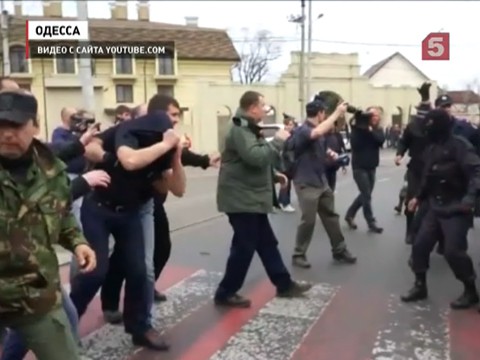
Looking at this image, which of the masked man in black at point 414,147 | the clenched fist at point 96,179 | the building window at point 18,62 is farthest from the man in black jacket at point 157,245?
the building window at point 18,62

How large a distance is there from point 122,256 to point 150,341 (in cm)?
63

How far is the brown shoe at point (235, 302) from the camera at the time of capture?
5.65 metres

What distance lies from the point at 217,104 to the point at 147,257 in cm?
3485

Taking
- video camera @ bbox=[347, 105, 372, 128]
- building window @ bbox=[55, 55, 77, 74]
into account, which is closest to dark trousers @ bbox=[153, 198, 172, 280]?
video camera @ bbox=[347, 105, 372, 128]

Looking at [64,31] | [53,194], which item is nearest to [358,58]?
[64,31]

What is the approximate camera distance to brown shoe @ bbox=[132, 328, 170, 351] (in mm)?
4617

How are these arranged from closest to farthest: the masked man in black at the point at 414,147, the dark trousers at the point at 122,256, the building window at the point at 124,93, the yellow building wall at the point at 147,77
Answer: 1. the dark trousers at the point at 122,256
2. the masked man in black at the point at 414,147
3. the yellow building wall at the point at 147,77
4. the building window at the point at 124,93

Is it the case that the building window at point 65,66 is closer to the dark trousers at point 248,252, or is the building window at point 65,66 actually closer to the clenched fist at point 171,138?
the dark trousers at point 248,252

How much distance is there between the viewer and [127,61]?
45.0 metres

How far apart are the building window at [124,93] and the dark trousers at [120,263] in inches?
1592

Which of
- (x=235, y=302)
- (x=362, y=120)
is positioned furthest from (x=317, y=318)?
(x=362, y=120)

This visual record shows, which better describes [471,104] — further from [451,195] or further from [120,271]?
[120,271]

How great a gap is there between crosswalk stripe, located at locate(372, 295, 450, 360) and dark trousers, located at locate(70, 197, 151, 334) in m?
1.67

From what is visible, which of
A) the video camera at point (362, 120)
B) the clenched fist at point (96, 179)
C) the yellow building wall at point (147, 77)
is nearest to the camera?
the clenched fist at point (96, 179)
